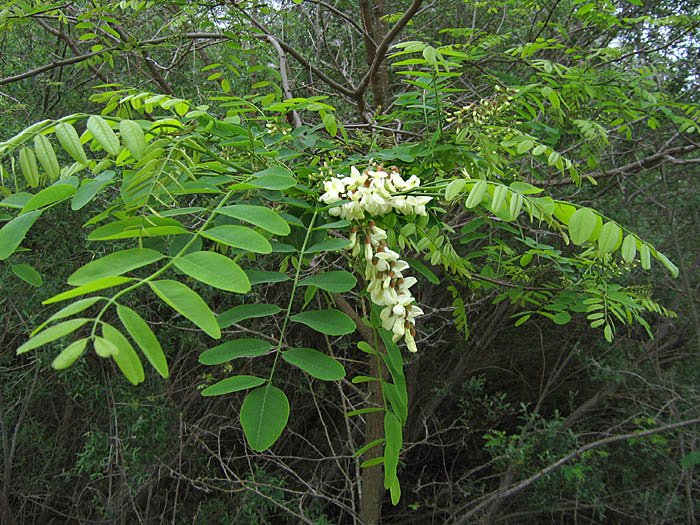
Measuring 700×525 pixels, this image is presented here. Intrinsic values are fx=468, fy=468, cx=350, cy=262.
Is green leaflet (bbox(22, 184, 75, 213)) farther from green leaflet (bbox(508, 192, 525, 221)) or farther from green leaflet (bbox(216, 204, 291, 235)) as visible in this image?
green leaflet (bbox(508, 192, 525, 221))

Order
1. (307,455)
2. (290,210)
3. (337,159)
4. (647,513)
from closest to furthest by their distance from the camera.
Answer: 1. (290,210)
2. (337,159)
3. (647,513)
4. (307,455)

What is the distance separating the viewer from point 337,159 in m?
1.11

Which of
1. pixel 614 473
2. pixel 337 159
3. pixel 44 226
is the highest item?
pixel 337 159

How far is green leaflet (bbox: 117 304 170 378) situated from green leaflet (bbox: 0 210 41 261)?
34 centimetres

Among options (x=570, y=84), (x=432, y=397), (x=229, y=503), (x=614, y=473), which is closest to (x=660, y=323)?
(x=614, y=473)

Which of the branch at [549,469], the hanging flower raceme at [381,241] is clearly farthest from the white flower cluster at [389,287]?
the branch at [549,469]

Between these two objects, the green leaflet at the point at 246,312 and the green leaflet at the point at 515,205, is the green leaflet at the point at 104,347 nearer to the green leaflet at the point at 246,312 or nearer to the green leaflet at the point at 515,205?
the green leaflet at the point at 246,312

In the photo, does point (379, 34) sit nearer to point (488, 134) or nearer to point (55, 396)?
point (488, 134)

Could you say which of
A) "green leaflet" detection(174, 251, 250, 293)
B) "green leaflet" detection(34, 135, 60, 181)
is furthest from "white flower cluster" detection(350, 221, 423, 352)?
"green leaflet" detection(34, 135, 60, 181)

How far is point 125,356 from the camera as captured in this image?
1.51 feet

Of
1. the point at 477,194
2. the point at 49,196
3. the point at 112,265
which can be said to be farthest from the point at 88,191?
the point at 477,194

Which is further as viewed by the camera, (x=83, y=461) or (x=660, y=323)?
(x=660, y=323)

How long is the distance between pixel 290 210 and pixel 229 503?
2.32m

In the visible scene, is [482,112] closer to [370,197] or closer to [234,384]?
[370,197]
